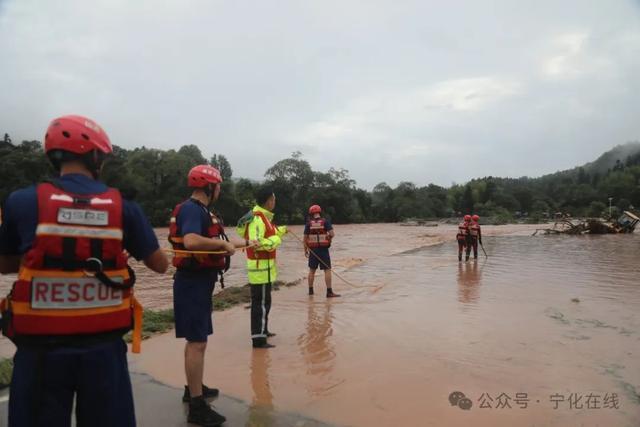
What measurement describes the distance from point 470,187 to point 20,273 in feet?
376

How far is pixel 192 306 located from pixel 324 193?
7572 centimetres

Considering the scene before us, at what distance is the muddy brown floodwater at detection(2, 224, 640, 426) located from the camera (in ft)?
12.5

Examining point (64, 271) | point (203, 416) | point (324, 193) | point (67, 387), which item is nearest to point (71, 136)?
point (64, 271)

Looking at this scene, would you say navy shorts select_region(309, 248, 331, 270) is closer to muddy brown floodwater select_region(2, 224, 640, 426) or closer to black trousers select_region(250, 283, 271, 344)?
muddy brown floodwater select_region(2, 224, 640, 426)

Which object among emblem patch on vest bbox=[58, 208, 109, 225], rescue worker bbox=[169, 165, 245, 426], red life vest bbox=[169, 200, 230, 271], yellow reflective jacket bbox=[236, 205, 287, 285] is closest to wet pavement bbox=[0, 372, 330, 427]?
rescue worker bbox=[169, 165, 245, 426]

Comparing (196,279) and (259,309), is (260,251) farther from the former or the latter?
(196,279)

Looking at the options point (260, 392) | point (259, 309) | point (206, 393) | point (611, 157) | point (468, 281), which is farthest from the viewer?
point (611, 157)

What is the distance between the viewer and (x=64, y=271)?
1.99 m

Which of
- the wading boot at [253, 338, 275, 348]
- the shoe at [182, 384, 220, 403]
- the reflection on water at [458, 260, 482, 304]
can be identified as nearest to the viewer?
the shoe at [182, 384, 220, 403]

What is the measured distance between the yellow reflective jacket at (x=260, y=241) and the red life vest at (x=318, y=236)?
3875 mm

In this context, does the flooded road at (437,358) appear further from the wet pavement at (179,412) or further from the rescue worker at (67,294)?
the rescue worker at (67,294)

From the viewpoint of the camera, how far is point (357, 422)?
11.7 ft

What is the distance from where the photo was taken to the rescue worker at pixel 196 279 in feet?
11.7

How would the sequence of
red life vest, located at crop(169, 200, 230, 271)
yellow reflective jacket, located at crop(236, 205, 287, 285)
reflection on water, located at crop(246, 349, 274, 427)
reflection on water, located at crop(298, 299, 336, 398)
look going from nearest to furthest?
1. reflection on water, located at crop(246, 349, 274, 427)
2. red life vest, located at crop(169, 200, 230, 271)
3. reflection on water, located at crop(298, 299, 336, 398)
4. yellow reflective jacket, located at crop(236, 205, 287, 285)
